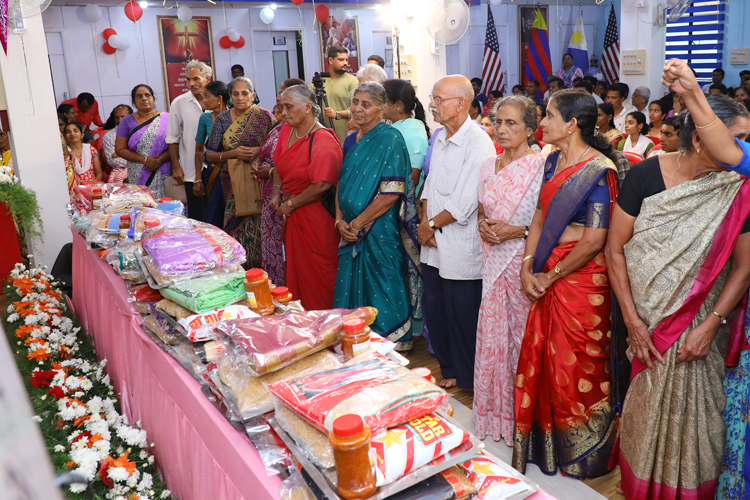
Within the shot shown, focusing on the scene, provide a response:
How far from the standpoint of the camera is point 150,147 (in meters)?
4.80

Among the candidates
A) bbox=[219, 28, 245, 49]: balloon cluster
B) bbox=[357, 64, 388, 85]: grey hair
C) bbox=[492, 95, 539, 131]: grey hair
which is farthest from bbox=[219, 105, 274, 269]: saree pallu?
bbox=[219, 28, 245, 49]: balloon cluster

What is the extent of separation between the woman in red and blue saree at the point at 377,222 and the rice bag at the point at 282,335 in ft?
5.69

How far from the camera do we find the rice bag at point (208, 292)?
178 centimetres

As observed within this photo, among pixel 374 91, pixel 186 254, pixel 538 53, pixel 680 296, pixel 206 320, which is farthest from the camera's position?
pixel 538 53

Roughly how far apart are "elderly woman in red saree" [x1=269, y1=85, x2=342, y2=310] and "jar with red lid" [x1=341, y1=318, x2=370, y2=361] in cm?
211

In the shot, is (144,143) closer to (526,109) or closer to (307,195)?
(307,195)

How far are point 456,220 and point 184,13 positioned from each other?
289 inches

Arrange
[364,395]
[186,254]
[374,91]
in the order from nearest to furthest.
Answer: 1. [364,395]
2. [186,254]
3. [374,91]

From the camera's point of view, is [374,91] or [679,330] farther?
[374,91]

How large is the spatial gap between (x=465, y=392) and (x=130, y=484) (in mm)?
1800

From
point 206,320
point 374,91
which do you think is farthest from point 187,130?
point 206,320

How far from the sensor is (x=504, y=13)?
1238cm

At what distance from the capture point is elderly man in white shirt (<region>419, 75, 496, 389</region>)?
2.80 metres

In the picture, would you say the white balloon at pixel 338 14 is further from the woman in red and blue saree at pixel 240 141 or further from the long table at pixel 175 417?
the long table at pixel 175 417
